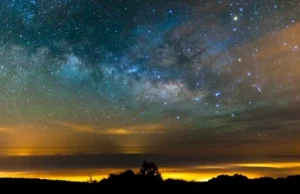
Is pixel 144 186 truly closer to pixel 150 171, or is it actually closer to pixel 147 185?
pixel 147 185

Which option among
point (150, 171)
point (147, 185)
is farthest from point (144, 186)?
point (150, 171)

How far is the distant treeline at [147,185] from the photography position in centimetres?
1641

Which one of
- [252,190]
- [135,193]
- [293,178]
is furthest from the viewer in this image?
[293,178]

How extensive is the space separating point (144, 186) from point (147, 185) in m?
0.23

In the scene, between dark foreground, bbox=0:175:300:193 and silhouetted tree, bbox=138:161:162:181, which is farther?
silhouetted tree, bbox=138:161:162:181

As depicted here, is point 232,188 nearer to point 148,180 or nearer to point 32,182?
point 148,180

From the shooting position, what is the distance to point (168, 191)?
653 inches

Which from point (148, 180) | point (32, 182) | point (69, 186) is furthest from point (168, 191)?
point (32, 182)

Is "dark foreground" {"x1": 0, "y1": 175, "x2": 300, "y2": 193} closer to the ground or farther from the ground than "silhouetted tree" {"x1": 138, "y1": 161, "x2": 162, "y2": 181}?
closer to the ground

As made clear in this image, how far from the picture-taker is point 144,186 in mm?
17141

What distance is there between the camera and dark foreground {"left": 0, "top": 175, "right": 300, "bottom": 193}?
1630cm

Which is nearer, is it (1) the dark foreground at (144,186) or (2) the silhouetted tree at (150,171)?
(1) the dark foreground at (144,186)

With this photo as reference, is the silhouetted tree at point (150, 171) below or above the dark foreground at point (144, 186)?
above

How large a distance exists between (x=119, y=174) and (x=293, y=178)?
8725 mm
